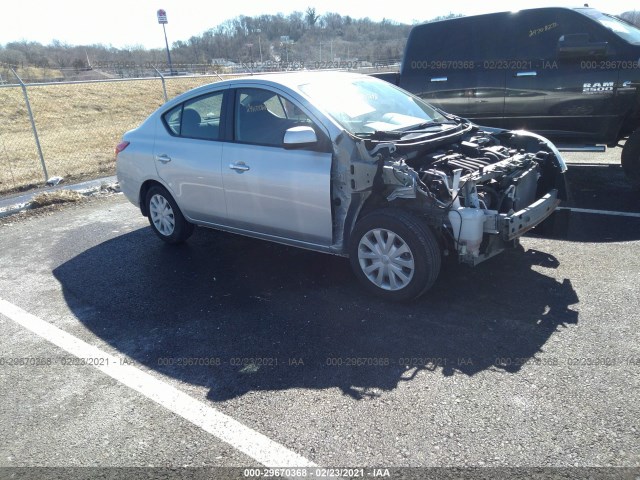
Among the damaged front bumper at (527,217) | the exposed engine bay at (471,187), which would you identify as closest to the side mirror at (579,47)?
the exposed engine bay at (471,187)

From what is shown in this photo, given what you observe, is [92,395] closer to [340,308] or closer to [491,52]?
[340,308]

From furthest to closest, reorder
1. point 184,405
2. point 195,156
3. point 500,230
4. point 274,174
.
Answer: point 195,156
point 274,174
point 500,230
point 184,405

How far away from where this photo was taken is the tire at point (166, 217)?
600cm

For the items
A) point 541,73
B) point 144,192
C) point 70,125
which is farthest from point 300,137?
point 70,125

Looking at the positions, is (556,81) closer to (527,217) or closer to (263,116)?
(527,217)

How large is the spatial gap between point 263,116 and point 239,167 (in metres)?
0.53

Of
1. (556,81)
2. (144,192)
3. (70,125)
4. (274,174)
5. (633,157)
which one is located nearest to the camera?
(274,174)

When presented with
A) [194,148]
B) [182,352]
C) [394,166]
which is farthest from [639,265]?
[194,148]

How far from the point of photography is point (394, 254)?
14.1 ft

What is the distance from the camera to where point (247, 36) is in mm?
55344

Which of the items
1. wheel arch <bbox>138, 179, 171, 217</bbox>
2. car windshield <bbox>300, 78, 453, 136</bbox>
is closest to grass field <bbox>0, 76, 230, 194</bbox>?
wheel arch <bbox>138, 179, 171, 217</bbox>

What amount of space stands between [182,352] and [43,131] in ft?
58.1

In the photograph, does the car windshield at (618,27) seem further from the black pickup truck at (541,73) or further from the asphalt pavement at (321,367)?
the asphalt pavement at (321,367)

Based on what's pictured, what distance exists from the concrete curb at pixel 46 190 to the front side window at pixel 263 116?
4.82 meters
